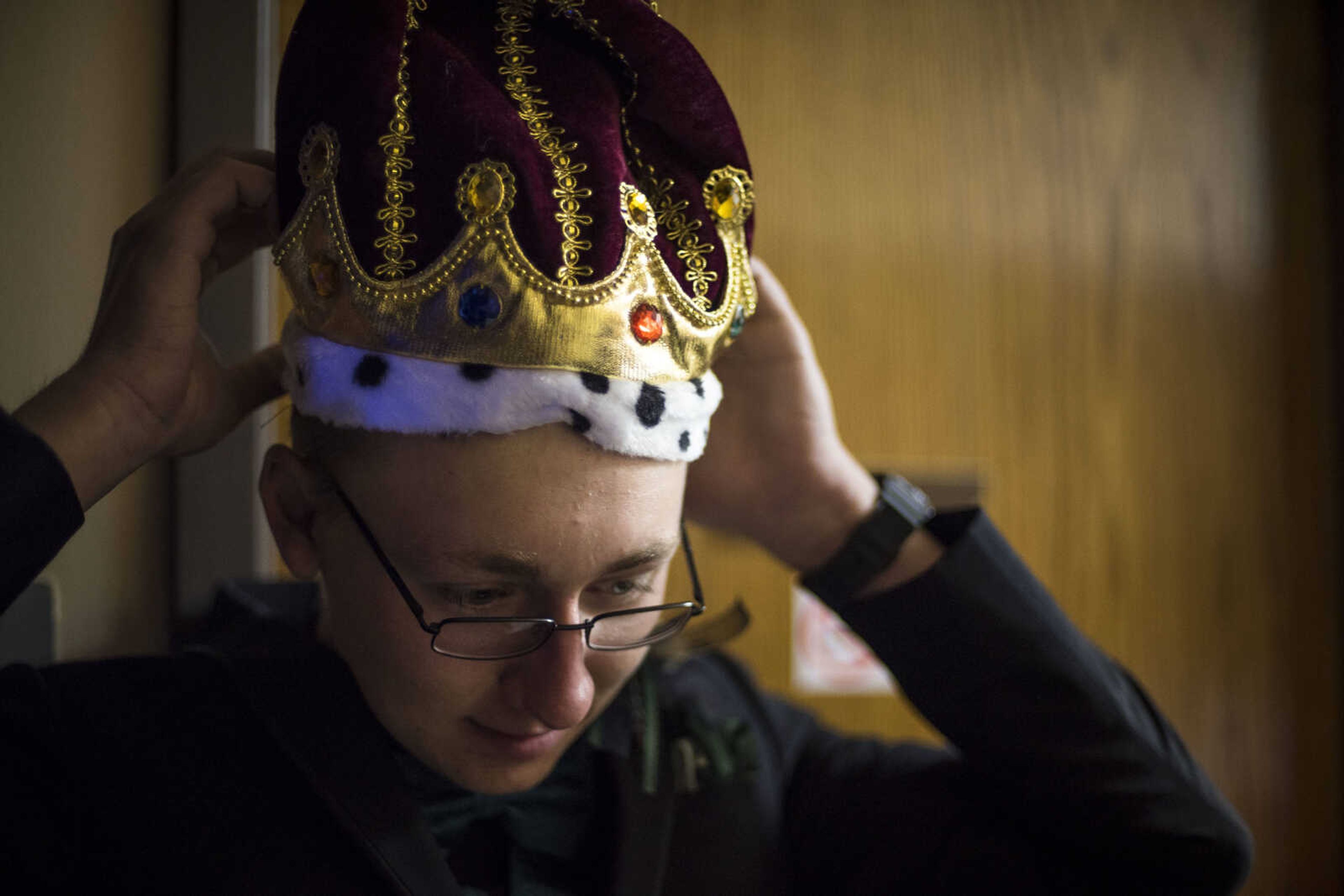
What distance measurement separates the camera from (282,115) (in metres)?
0.69

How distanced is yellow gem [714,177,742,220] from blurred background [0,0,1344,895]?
15cm

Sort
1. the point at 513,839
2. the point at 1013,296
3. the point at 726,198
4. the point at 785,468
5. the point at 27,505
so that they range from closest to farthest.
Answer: the point at 27,505
the point at 726,198
the point at 513,839
the point at 785,468
the point at 1013,296

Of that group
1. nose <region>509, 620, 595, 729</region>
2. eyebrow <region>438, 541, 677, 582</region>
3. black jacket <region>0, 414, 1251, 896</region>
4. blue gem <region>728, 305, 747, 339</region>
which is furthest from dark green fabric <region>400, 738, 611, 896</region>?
blue gem <region>728, 305, 747, 339</region>

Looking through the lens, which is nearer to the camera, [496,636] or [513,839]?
[496,636]

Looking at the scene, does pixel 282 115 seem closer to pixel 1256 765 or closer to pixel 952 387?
pixel 952 387

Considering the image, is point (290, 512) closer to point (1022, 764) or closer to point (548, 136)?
point (548, 136)

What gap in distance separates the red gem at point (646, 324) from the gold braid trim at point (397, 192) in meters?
0.17

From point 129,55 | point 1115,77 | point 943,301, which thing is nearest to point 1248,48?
point 1115,77

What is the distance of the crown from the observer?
2.05 feet

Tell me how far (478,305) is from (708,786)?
574 millimetres

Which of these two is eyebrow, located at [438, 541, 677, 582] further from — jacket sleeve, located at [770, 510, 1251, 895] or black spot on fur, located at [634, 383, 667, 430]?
jacket sleeve, located at [770, 510, 1251, 895]

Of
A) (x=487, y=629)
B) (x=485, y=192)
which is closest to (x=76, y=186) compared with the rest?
(x=485, y=192)

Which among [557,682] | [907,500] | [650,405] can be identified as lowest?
[557,682]

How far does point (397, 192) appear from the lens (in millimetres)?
628
